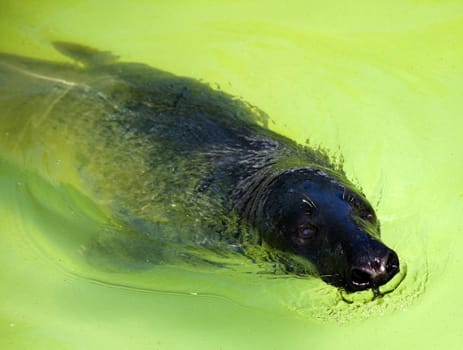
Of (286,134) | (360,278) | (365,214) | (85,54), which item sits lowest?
(360,278)

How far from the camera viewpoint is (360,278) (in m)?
4.20

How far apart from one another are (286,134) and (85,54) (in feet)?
7.31

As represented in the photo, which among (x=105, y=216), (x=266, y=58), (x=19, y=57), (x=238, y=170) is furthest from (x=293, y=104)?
(x=19, y=57)

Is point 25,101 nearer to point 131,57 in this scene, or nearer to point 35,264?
point 131,57

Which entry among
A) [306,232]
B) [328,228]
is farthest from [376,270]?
[306,232]

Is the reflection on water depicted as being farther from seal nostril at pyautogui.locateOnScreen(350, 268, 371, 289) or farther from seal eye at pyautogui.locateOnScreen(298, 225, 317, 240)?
seal nostril at pyautogui.locateOnScreen(350, 268, 371, 289)

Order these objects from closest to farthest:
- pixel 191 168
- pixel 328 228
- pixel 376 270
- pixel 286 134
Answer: pixel 376 270, pixel 328 228, pixel 191 168, pixel 286 134

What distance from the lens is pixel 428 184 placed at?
5.88 meters

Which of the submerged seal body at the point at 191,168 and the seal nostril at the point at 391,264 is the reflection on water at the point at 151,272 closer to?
the submerged seal body at the point at 191,168

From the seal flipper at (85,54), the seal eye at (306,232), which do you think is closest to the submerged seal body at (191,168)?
the seal eye at (306,232)

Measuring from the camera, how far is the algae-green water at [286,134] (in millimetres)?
4910

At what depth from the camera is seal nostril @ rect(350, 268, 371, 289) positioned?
415cm

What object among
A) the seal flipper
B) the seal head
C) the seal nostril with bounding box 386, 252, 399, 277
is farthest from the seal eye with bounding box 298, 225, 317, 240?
the seal flipper

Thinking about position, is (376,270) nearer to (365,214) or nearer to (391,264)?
(391,264)
